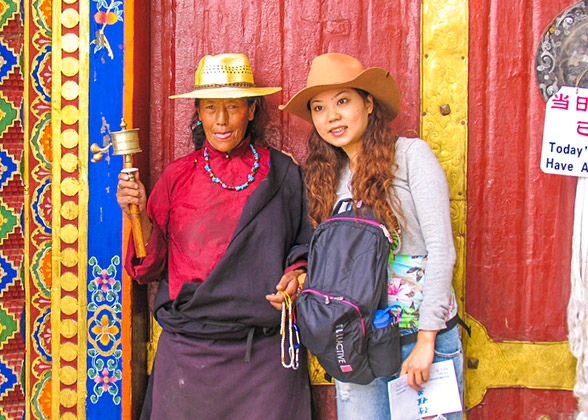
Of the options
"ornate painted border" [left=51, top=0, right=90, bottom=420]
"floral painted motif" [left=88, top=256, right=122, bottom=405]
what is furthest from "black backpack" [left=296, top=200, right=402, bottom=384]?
"ornate painted border" [left=51, top=0, right=90, bottom=420]

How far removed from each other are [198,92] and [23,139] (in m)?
0.87

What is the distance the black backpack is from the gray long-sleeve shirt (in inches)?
4.5

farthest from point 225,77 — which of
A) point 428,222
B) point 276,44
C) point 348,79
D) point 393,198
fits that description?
point 428,222

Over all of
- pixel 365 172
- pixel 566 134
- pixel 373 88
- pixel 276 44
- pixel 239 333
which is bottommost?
pixel 239 333

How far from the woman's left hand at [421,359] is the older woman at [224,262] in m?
0.48

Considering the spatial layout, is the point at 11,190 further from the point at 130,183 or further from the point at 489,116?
the point at 489,116

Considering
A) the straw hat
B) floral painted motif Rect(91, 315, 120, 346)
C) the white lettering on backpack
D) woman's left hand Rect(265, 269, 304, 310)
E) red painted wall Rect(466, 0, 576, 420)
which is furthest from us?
floral painted motif Rect(91, 315, 120, 346)

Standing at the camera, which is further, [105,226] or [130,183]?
[105,226]

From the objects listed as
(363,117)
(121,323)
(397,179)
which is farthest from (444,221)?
(121,323)

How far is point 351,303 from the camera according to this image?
1.65 meters

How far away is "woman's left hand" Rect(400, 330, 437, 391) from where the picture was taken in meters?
1.68

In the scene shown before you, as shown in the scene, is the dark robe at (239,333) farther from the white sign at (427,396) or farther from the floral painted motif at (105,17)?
the floral painted motif at (105,17)

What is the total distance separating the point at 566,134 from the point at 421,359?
3.69 feet

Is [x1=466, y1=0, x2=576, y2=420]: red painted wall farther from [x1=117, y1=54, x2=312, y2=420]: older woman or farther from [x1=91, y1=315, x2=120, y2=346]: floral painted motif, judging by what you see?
[x1=91, y1=315, x2=120, y2=346]: floral painted motif
